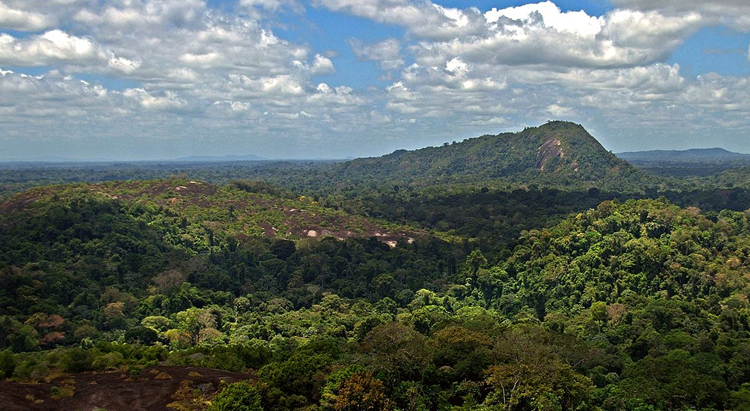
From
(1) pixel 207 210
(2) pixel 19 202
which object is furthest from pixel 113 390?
(1) pixel 207 210

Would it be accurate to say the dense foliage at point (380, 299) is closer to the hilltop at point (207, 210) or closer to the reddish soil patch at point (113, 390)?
the hilltop at point (207, 210)

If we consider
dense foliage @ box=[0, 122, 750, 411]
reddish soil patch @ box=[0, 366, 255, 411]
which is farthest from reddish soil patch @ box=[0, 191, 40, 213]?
reddish soil patch @ box=[0, 366, 255, 411]

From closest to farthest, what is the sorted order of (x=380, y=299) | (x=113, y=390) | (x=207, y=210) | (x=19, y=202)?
(x=113, y=390), (x=380, y=299), (x=19, y=202), (x=207, y=210)

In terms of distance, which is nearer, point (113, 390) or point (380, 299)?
point (113, 390)

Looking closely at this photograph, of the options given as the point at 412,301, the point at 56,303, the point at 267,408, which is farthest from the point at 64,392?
the point at 412,301

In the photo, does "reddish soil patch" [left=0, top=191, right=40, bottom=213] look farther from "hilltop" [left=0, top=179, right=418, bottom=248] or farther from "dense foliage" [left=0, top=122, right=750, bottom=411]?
"dense foliage" [left=0, top=122, right=750, bottom=411]

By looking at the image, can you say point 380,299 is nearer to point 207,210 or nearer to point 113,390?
point 113,390

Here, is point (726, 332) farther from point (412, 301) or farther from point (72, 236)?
point (72, 236)

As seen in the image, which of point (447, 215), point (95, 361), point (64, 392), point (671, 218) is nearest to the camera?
point (64, 392)

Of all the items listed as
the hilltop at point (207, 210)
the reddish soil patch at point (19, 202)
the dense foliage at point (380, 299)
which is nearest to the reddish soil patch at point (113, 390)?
the dense foliage at point (380, 299)
